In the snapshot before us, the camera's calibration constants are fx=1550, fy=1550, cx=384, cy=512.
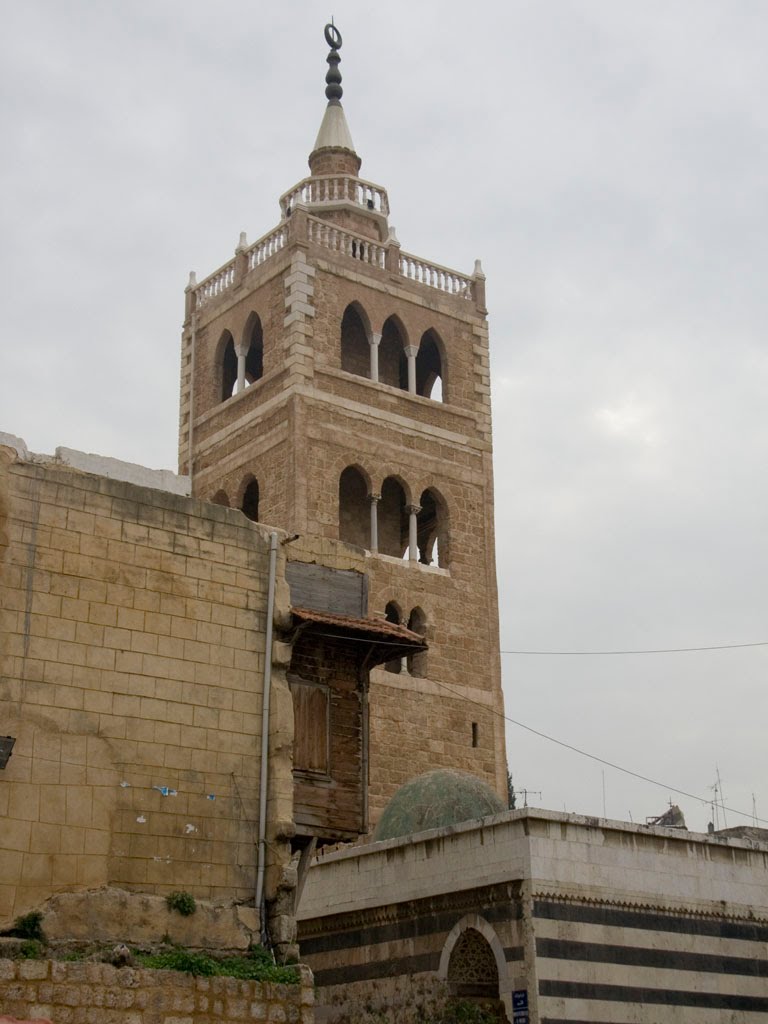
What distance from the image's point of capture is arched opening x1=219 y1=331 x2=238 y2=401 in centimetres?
3831

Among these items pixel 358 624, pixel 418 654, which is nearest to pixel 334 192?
pixel 418 654

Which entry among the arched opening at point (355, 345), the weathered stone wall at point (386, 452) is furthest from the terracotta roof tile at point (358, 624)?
the arched opening at point (355, 345)

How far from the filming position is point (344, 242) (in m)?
37.0

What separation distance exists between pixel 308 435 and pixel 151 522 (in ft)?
56.4

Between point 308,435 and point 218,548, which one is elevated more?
point 308,435

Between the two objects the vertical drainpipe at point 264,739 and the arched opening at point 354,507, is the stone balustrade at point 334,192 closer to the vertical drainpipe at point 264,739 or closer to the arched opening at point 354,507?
the arched opening at point 354,507

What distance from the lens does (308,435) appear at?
34.2 m

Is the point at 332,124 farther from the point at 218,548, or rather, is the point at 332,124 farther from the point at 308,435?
the point at 218,548

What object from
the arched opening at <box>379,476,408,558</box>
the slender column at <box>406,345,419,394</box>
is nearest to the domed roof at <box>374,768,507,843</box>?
the arched opening at <box>379,476,408,558</box>

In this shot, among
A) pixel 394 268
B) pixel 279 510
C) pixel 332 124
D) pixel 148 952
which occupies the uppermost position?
pixel 332 124

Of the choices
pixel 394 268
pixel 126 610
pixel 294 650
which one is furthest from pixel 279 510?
pixel 126 610

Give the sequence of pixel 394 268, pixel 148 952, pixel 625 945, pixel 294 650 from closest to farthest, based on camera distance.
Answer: pixel 148 952 → pixel 294 650 → pixel 625 945 → pixel 394 268

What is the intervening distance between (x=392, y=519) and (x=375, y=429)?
7.73 feet

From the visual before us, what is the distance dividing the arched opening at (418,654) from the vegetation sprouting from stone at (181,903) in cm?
1761
